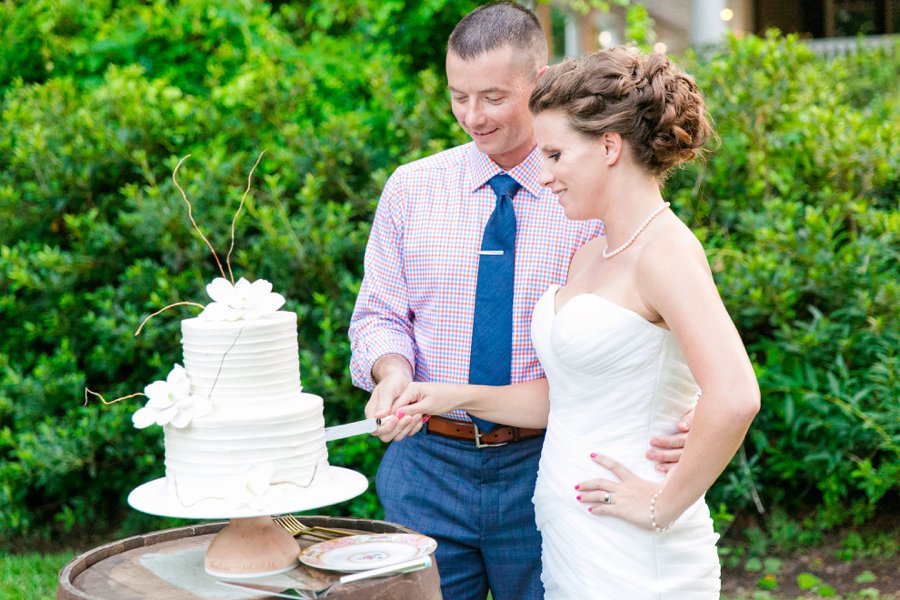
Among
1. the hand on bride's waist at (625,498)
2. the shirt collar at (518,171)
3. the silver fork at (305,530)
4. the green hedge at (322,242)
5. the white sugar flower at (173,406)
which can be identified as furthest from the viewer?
the green hedge at (322,242)

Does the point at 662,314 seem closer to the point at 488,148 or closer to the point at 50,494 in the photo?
the point at 488,148

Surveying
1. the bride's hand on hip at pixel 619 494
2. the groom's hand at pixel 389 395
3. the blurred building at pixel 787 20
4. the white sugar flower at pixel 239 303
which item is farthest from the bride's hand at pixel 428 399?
the blurred building at pixel 787 20

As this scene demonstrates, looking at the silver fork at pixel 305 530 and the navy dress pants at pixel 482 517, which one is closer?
the silver fork at pixel 305 530

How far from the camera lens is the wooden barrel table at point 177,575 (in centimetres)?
213

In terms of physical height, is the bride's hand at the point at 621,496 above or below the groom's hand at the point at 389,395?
below

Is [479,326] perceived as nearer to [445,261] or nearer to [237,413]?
[445,261]

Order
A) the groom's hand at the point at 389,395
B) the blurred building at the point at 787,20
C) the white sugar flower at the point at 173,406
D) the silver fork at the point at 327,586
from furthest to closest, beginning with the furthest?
1. the blurred building at the point at 787,20
2. the groom's hand at the point at 389,395
3. the white sugar flower at the point at 173,406
4. the silver fork at the point at 327,586

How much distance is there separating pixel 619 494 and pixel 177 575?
40.9 inches

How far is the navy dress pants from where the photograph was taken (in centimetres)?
300

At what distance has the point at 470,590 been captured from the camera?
10.0 ft

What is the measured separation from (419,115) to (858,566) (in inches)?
122

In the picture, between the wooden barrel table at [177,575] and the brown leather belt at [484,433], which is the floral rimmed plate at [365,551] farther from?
the brown leather belt at [484,433]

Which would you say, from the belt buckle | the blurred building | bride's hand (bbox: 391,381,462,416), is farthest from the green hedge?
the blurred building

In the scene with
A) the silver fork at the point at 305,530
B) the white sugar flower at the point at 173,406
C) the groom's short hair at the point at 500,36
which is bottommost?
the silver fork at the point at 305,530
